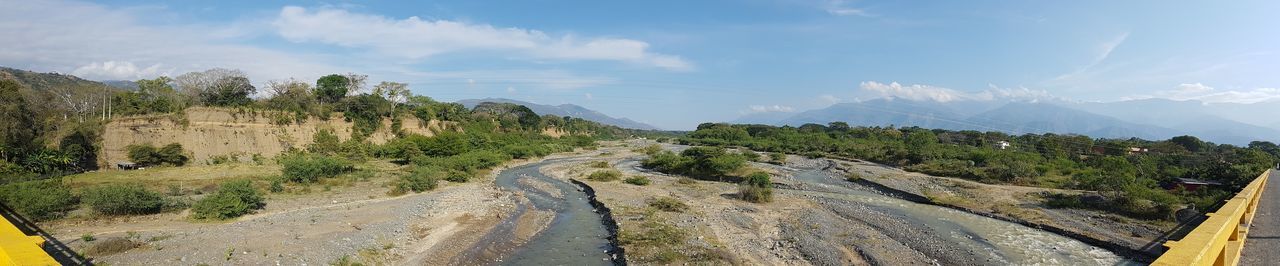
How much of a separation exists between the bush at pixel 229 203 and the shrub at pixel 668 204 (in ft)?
48.3

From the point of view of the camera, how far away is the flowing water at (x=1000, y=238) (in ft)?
48.4

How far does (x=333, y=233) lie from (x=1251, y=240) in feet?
62.9

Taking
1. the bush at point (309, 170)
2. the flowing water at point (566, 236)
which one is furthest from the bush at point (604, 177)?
the bush at point (309, 170)

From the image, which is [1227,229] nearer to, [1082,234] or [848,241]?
[848,241]

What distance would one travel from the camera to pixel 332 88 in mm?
57219

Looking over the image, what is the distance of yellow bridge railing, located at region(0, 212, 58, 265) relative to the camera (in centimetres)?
264

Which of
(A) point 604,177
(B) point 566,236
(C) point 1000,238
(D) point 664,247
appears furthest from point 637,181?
(C) point 1000,238

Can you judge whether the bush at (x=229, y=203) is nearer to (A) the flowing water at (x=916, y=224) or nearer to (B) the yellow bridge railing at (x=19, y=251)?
(A) the flowing water at (x=916, y=224)

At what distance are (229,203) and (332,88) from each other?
45305 millimetres

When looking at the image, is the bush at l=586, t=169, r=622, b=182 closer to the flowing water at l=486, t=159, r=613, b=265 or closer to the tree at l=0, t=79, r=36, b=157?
the flowing water at l=486, t=159, r=613, b=265

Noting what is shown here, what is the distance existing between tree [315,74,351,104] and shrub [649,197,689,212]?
46554 millimetres

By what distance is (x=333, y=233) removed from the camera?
51.2ft

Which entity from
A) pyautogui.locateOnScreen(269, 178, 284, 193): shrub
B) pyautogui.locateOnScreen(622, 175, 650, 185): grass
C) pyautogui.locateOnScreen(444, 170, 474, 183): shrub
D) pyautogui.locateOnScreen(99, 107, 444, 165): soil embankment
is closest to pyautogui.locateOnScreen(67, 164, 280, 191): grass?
pyautogui.locateOnScreen(269, 178, 284, 193): shrub

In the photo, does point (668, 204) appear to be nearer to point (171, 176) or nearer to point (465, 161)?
point (465, 161)
